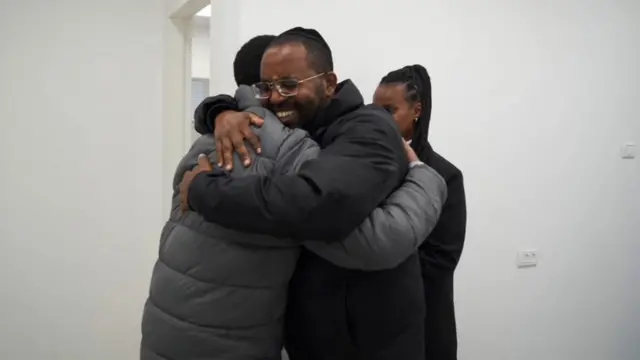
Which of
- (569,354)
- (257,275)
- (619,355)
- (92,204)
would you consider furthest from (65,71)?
(619,355)

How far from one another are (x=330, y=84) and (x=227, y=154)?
12.7 inches

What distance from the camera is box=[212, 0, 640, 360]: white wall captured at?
7.04 ft

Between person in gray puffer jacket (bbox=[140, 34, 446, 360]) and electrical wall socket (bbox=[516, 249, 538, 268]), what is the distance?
1.57 metres

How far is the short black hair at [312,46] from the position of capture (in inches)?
44.8

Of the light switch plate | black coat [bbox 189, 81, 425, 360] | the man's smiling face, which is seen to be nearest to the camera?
black coat [bbox 189, 81, 425, 360]

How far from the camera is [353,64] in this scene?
198 cm

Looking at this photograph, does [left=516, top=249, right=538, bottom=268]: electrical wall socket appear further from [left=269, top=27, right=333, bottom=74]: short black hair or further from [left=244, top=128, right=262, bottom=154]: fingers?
[left=244, top=128, right=262, bottom=154]: fingers

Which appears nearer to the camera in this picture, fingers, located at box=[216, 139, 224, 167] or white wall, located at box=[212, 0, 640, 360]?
fingers, located at box=[216, 139, 224, 167]

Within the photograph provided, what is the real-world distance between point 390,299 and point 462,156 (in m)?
1.30

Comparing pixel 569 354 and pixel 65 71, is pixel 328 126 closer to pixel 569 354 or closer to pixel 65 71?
pixel 65 71

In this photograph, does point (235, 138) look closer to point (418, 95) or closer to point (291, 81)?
point (291, 81)

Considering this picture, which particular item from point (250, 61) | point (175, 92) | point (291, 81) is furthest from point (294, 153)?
point (175, 92)

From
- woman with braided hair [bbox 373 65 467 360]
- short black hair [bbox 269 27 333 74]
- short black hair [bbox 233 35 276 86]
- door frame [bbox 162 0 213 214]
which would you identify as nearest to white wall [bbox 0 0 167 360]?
door frame [bbox 162 0 213 214]

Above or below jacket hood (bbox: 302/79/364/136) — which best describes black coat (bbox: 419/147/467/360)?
below
